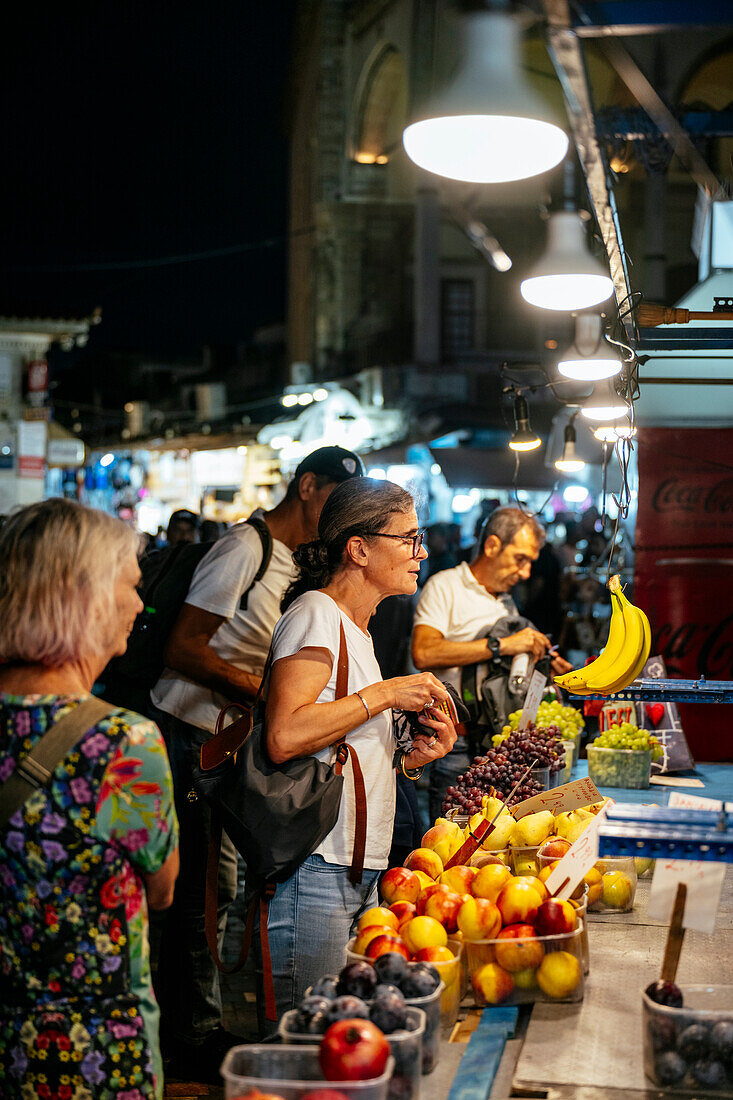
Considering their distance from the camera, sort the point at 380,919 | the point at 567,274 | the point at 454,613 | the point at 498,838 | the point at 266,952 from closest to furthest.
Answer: the point at 380,919
the point at 266,952
the point at 498,838
the point at 567,274
the point at 454,613

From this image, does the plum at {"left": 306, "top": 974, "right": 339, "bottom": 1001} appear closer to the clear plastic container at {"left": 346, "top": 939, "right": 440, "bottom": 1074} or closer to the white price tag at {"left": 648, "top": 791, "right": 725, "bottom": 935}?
the clear plastic container at {"left": 346, "top": 939, "right": 440, "bottom": 1074}

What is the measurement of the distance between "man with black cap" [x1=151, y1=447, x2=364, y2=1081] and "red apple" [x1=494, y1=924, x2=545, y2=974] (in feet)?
5.61

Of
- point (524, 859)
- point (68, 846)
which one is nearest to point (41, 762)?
point (68, 846)

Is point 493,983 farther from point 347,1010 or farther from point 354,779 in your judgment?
point 354,779

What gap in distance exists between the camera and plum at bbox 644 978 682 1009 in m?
1.93

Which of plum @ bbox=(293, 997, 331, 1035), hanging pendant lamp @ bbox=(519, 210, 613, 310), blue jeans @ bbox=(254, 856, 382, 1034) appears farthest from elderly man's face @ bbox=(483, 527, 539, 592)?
plum @ bbox=(293, 997, 331, 1035)

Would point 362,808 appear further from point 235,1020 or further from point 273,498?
point 273,498

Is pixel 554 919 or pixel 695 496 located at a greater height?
pixel 695 496

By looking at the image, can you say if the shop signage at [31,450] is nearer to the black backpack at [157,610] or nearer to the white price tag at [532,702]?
the black backpack at [157,610]

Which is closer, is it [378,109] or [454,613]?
[454,613]

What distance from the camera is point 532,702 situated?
14.8 ft

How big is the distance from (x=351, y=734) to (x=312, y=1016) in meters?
1.11

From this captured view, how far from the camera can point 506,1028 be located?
219 cm

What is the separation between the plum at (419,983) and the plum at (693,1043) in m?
0.46
